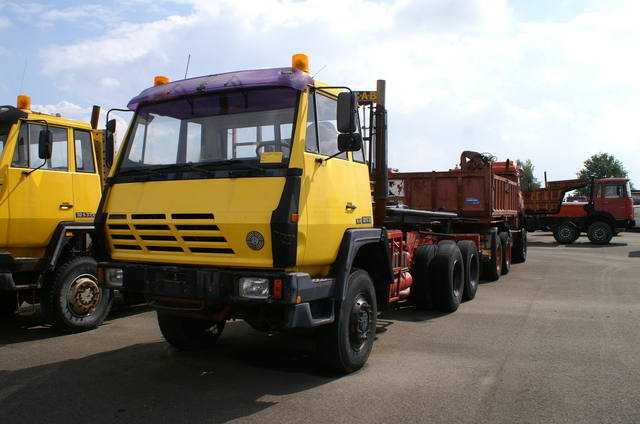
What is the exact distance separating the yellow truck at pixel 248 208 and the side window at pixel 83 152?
259 centimetres

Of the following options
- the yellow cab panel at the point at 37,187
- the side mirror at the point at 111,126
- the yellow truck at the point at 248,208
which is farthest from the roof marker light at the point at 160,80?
the yellow cab panel at the point at 37,187

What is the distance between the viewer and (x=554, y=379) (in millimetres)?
4938

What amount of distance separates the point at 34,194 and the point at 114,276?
8.54ft

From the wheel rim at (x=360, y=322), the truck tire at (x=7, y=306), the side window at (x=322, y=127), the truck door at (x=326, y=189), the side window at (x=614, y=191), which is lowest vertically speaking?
the truck tire at (x=7, y=306)

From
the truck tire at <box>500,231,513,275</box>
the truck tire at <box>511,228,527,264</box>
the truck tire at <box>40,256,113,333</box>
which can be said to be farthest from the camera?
the truck tire at <box>511,228,527,264</box>

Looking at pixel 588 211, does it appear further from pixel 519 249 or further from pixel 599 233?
pixel 519 249

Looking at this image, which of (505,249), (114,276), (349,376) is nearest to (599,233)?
(505,249)

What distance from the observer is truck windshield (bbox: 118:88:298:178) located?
4.59 metres

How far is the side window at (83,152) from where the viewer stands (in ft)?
24.1

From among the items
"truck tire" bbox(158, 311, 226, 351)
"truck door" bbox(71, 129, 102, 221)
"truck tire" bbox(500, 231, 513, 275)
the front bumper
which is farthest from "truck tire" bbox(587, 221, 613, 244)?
the front bumper

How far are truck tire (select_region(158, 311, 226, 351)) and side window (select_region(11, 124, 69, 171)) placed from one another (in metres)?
2.74

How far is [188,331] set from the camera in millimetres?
5852

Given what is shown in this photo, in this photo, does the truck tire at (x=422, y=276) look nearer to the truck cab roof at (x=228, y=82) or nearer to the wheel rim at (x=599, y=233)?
the truck cab roof at (x=228, y=82)

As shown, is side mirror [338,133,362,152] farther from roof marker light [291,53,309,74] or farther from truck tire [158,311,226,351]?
truck tire [158,311,226,351]
